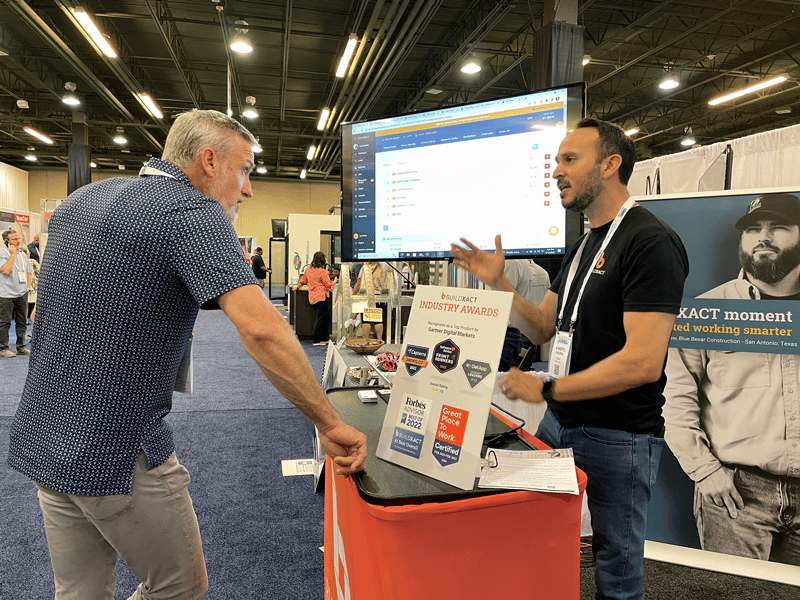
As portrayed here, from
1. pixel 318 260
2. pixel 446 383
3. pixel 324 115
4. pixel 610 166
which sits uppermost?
pixel 324 115

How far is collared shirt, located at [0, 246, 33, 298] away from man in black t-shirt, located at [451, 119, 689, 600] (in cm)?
742

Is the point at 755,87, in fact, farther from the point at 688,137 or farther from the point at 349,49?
the point at 349,49

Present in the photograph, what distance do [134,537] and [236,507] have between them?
1814 millimetres

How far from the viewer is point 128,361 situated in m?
1.13

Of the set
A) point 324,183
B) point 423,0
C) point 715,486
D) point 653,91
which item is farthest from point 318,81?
point 715,486

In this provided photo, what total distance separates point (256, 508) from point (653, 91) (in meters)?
12.9

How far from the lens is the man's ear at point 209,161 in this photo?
4.20 feet

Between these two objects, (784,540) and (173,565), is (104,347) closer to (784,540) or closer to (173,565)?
(173,565)

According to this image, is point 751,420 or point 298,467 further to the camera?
point 298,467

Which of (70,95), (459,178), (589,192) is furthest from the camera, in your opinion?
(70,95)

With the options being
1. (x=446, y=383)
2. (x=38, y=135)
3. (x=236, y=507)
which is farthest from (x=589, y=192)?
(x=38, y=135)

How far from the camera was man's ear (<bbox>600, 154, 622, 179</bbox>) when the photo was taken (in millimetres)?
1370

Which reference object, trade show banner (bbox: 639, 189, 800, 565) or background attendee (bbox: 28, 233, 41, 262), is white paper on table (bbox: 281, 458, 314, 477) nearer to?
trade show banner (bbox: 639, 189, 800, 565)

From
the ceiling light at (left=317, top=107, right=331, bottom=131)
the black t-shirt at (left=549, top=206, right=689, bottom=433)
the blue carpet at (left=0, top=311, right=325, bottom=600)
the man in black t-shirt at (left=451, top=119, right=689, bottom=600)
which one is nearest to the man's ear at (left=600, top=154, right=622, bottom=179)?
the man in black t-shirt at (left=451, top=119, right=689, bottom=600)
